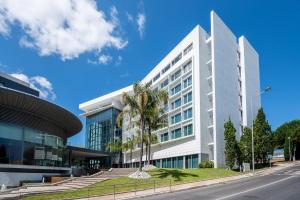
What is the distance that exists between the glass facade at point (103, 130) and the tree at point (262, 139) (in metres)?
39.4

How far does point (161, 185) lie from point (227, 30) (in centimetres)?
4066

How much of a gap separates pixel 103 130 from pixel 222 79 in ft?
128

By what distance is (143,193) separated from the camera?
2505 centimetres

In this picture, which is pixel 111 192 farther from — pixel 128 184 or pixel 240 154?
pixel 240 154

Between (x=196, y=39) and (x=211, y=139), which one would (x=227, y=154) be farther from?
(x=196, y=39)

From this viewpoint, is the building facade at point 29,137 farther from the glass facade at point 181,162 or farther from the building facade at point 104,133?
the building facade at point 104,133

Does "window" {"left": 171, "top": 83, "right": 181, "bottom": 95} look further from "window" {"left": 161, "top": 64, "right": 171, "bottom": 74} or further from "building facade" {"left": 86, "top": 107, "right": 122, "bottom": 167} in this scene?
"building facade" {"left": 86, "top": 107, "right": 122, "bottom": 167}

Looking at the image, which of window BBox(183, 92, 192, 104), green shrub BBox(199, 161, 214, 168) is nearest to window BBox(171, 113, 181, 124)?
window BBox(183, 92, 192, 104)

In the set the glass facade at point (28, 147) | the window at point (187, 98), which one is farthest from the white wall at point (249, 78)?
the glass facade at point (28, 147)

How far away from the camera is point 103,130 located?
281 feet

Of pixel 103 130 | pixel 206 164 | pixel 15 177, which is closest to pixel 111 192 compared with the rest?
pixel 15 177

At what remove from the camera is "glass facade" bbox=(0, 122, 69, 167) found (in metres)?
33.2

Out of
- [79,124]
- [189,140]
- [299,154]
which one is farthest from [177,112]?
[299,154]

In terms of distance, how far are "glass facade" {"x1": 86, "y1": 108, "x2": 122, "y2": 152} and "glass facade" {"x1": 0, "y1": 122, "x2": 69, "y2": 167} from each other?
39854mm
